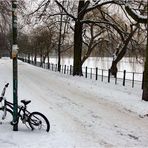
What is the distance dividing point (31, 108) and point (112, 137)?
11.6ft

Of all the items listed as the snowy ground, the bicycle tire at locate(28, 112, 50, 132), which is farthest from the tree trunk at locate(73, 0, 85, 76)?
the bicycle tire at locate(28, 112, 50, 132)

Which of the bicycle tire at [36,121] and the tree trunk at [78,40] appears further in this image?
the tree trunk at [78,40]

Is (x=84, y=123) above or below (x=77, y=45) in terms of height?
below

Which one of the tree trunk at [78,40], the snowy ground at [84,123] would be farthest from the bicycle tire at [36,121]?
the tree trunk at [78,40]

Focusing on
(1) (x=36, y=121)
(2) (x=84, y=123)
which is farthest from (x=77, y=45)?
(1) (x=36, y=121)

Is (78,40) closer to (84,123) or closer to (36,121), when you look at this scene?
(84,123)

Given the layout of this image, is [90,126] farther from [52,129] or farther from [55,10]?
[55,10]

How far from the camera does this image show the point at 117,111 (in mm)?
11648

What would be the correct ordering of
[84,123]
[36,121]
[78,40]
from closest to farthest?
[36,121]
[84,123]
[78,40]

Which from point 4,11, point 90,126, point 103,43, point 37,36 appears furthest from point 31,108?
point 37,36

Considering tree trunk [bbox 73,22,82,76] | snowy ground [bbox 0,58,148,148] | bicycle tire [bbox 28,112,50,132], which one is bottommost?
snowy ground [bbox 0,58,148,148]

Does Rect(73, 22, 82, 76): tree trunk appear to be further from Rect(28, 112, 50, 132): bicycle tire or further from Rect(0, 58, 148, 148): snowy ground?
Rect(28, 112, 50, 132): bicycle tire

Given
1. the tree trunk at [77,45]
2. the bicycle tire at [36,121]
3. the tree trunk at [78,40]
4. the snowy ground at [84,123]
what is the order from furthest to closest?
the tree trunk at [77,45]
the tree trunk at [78,40]
the bicycle tire at [36,121]
the snowy ground at [84,123]

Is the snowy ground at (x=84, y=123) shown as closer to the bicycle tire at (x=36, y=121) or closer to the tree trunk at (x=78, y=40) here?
the bicycle tire at (x=36, y=121)
